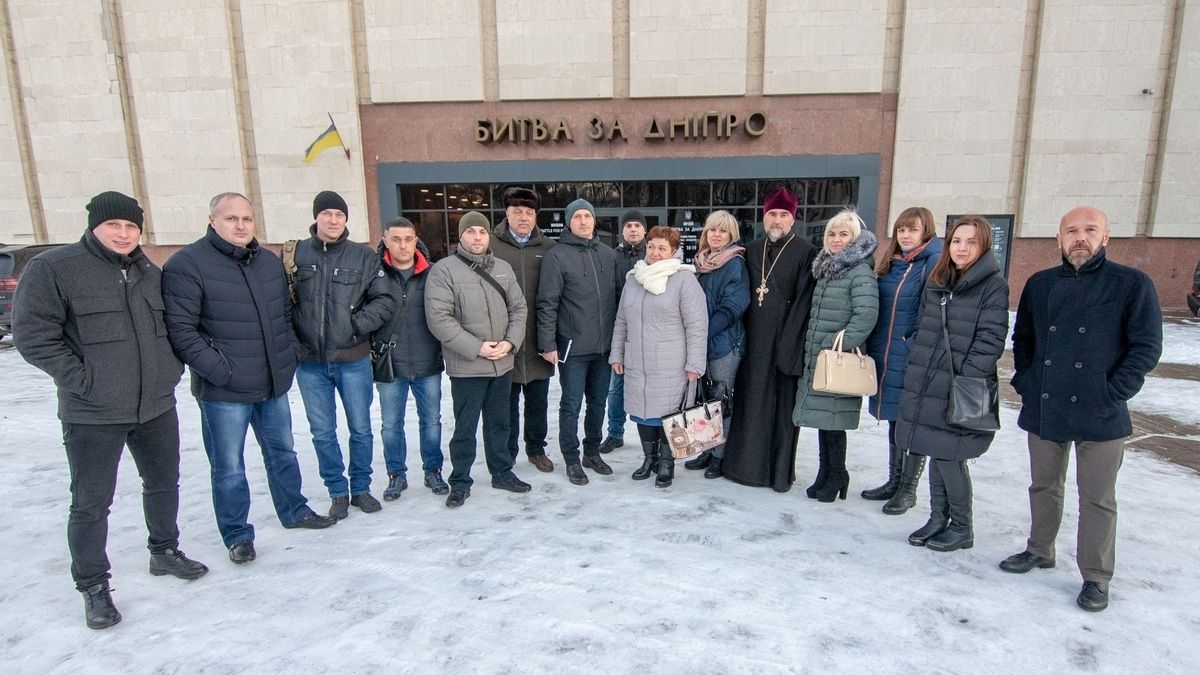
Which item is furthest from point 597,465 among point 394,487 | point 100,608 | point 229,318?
point 100,608

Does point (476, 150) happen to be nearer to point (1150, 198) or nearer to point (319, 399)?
point (319, 399)

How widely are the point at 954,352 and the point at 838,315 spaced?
725mm

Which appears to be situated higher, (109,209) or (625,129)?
(625,129)

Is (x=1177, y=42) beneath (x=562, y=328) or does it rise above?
above

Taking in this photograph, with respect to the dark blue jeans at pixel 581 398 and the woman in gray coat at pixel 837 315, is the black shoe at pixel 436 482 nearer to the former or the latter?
the dark blue jeans at pixel 581 398

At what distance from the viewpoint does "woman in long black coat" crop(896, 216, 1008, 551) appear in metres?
3.06

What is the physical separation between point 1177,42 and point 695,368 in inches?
636

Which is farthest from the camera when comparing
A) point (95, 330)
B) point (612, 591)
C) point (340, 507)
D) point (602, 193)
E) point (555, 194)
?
point (555, 194)

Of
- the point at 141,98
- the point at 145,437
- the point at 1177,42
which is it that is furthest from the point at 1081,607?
the point at 141,98

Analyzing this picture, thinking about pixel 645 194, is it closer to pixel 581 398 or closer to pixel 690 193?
pixel 690 193

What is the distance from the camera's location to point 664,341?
404 cm

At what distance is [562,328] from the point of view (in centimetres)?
437

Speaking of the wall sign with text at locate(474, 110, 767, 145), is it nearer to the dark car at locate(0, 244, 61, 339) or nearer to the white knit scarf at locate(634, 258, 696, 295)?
the dark car at locate(0, 244, 61, 339)

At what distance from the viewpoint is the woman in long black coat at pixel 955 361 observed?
3.06m
